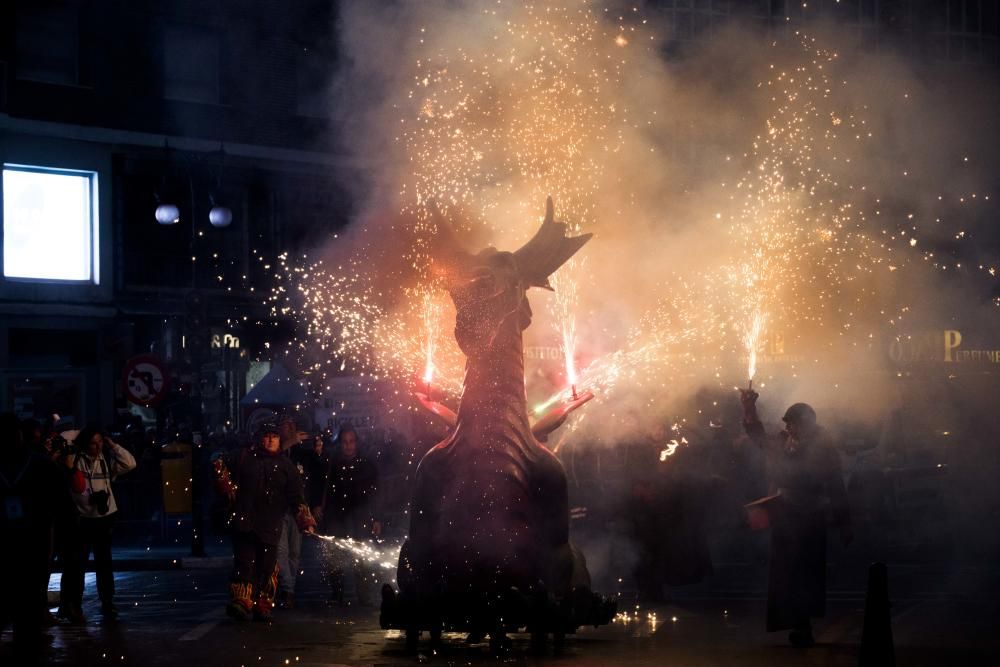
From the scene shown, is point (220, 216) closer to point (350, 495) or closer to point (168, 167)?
point (168, 167)

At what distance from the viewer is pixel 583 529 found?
16109mm

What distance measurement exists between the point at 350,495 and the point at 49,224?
15.0 metres

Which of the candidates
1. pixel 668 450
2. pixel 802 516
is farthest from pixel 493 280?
pixel 668 450

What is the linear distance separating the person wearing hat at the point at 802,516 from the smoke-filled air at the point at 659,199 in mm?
3815

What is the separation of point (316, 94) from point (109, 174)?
15.2ft

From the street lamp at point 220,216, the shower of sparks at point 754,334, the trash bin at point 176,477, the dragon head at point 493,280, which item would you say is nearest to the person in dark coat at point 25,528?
the dragon head at point 493,280

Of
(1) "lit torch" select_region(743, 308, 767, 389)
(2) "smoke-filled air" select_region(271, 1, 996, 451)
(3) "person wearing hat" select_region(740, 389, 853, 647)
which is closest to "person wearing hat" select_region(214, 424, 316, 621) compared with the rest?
(2) "smoke-filled air" select_region(271, 1, 996, 451)

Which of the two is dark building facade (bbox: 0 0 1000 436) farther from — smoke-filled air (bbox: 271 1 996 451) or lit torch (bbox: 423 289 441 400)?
lit torch (bbox: 423 289 441 400)

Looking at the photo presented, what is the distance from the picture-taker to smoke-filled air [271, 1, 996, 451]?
727 inches

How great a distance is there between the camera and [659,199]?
67.4 ft

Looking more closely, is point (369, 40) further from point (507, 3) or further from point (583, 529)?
point (583, 529)

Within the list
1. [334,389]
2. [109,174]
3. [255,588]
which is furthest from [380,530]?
[109,174]

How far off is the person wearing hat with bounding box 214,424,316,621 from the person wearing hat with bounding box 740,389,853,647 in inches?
166

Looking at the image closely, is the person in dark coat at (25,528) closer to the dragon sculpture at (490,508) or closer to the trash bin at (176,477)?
the dragon sculpture at (490,508)
